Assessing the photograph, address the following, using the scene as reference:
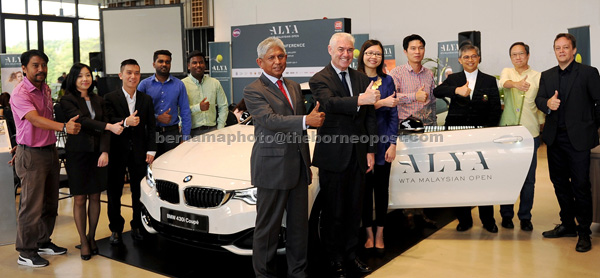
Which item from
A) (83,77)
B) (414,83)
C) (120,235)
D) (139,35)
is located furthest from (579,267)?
(139,35)

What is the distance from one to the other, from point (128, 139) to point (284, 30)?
5.36 meters

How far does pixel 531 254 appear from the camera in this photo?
3664 millimetres

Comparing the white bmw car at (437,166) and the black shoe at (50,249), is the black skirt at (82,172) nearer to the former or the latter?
the white bmw car at (437,166)

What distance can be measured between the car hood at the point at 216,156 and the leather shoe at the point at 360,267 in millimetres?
882

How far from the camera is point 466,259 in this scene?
3.58 metres

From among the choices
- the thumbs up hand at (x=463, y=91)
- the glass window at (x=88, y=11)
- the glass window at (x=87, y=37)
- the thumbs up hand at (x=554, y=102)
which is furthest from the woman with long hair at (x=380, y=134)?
the glass window at (x=88, y=11)

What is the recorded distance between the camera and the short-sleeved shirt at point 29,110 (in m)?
3.46

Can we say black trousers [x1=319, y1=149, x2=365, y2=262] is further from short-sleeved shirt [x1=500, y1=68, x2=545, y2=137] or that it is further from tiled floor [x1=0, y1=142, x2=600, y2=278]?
short-sleeved shirt [x1=500, y1=68, x2=545, y2=137]

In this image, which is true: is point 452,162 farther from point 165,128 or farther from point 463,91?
point 165,128

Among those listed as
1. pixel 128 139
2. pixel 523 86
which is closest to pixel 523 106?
pixel 523 86

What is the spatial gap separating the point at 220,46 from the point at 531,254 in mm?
9423

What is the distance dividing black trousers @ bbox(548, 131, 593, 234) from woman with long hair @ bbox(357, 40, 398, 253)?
1.36 m

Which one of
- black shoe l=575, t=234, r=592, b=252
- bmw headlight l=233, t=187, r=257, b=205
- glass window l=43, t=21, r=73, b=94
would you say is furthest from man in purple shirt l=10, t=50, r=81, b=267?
glass window l=43, t=21, r=73, b=94

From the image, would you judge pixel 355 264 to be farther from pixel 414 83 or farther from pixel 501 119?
pixel 501 119
